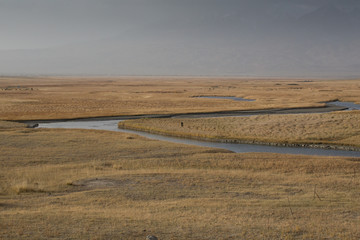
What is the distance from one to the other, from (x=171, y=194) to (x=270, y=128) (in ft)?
107

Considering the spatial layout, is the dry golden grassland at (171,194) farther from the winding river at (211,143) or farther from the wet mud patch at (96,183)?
the winding river at (211,143)

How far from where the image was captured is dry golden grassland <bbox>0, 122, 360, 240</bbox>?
15.3m

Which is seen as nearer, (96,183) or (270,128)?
(96,183)

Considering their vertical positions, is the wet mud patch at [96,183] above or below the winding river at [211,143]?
above

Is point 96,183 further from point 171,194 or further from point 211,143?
point 211,143

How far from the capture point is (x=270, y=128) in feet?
169

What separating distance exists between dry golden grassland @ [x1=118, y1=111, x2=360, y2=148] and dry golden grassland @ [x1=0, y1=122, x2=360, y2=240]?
37.1ft

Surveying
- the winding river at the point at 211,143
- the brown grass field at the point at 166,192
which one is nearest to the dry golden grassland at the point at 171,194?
the brown grass field at the point at 166,192

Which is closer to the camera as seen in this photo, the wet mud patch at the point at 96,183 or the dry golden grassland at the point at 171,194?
the dry golden grassland at the point at 171,194

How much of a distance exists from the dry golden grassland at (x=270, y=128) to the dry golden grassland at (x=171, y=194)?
11.3m

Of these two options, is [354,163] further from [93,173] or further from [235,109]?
[235,109]

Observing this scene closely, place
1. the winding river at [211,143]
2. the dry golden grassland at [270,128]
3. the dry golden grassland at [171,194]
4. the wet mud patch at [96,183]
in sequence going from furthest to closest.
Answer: the dry golden grassland at [270,128] < the winding river at [211,143] < the wet mud patch at [96,183] < the dry golden grassland at [171,194]

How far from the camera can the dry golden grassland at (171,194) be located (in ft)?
50.1

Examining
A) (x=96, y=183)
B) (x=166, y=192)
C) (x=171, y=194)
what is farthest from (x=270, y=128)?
(x=171, y=194)
